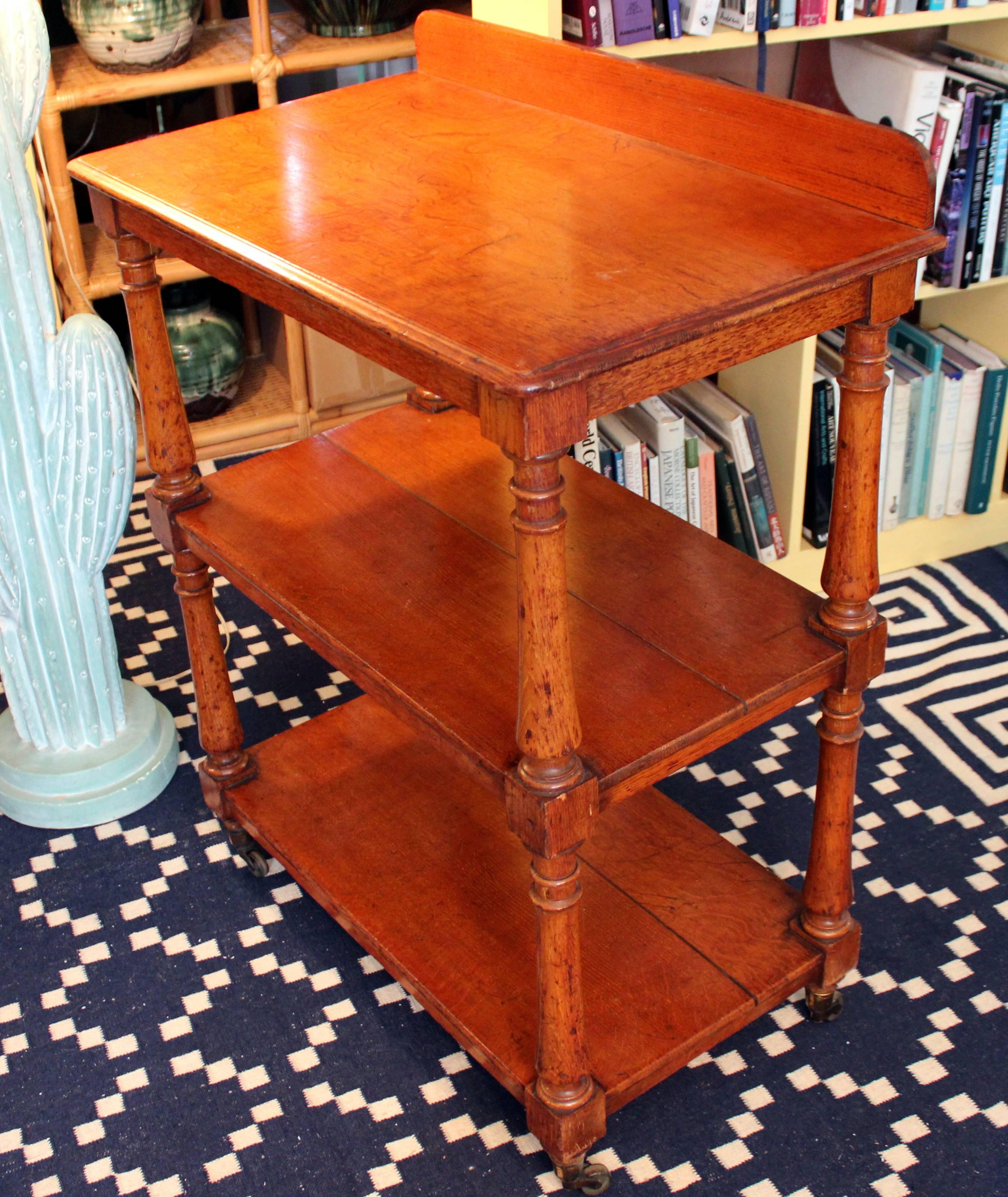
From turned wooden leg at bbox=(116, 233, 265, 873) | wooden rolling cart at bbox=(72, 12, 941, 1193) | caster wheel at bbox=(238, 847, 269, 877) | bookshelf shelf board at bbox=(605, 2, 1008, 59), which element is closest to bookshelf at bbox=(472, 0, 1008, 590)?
bookshelf shelf board at bbox=(605, 2, 1008, 59)

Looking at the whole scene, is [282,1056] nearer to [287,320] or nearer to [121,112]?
[287,320]

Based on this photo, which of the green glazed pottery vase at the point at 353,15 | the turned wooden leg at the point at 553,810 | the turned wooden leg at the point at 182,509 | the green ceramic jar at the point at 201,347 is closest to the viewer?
the turned wooden leg at the point at 553,810

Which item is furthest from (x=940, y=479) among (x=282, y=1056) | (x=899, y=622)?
(x=282, y=1056)

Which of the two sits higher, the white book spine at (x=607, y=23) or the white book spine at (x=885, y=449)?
the white book spine at (x=607, y=23)

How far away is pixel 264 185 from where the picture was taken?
1566mm

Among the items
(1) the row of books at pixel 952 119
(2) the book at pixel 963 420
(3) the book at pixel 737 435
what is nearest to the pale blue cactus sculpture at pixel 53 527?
(3) the book at pixel 737 435

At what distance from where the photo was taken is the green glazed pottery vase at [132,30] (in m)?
2.63

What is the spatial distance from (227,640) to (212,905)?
2.02 feet

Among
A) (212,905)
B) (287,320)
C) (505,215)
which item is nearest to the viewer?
(505,215)

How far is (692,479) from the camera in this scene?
241cm

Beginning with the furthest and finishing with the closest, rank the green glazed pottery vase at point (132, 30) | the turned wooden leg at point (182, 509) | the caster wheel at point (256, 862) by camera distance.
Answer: the green glazed pottery vase at point (132, 30)
the caster wheel at point (256, 862)
the turned wooden leg at point (182, 509)

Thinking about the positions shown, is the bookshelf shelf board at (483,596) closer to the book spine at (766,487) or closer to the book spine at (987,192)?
the book spine at (766,487)

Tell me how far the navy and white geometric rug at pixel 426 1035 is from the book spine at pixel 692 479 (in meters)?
0.37

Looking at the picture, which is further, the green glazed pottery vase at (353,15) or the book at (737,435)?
the green glazed pottery vase at (353,15)
